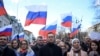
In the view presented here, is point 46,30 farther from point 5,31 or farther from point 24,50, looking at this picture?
point 24,50

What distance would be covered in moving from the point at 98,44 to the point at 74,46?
1.44 meters

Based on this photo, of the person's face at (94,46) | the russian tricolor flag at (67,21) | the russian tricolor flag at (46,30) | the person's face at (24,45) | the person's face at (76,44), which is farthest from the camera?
the russian tricolor flag at (67,21)

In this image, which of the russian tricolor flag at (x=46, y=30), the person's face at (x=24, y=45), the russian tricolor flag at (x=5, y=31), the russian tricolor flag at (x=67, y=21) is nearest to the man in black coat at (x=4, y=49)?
the person's face at (x=24, y=45)

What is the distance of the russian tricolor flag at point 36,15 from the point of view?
13120 mm

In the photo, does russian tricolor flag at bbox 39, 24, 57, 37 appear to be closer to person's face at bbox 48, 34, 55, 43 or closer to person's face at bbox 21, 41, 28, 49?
person's face at bbox 21, 41, 28, 49

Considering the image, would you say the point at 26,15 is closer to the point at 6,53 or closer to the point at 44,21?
the point at 44,21

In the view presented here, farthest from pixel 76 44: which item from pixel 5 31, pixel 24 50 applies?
pixel 5 31

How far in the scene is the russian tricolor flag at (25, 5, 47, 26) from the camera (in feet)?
43.0

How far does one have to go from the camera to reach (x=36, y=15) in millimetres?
13469

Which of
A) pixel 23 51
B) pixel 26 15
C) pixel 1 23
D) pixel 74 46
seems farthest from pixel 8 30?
pixel 1 23

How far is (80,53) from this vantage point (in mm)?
9250

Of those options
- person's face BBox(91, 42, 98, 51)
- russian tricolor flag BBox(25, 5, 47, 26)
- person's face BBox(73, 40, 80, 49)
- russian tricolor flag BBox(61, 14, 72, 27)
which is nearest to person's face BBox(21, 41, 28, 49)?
person's face BBox(73, 40, 80, 49)

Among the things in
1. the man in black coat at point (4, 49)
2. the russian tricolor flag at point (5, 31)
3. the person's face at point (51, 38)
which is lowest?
the man in black coat at point (4, 49)

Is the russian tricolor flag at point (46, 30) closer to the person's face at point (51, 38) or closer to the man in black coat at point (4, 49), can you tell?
the person's face at point (51, 38)
